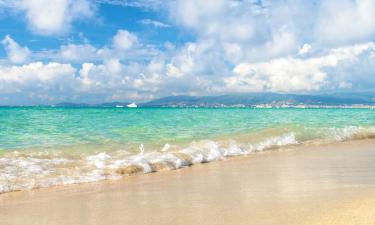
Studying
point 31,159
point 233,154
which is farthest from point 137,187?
point 233,154

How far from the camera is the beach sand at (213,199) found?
20.2 ft

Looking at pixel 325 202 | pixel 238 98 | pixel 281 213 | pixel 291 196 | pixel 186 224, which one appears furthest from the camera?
pixel 238 98

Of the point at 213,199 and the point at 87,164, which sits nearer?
→ the point at 213,199

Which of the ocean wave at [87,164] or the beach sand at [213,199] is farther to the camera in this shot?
the ocean wave at [87,164]

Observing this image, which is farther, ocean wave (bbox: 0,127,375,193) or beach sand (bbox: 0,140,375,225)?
ocean wave (bbox: 0,127,375,193)

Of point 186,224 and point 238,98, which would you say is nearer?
point 186,224

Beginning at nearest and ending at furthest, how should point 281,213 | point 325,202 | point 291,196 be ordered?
point 281,213
point 325,202
point 291,196

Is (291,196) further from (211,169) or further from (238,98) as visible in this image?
(238,98)

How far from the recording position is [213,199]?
745cm

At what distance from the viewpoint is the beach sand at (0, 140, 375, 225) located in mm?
6145

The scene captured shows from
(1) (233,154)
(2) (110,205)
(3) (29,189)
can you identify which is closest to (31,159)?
(3) (29,189)

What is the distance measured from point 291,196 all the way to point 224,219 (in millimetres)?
1951

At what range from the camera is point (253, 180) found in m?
9.46

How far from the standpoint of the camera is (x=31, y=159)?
1234 cm
